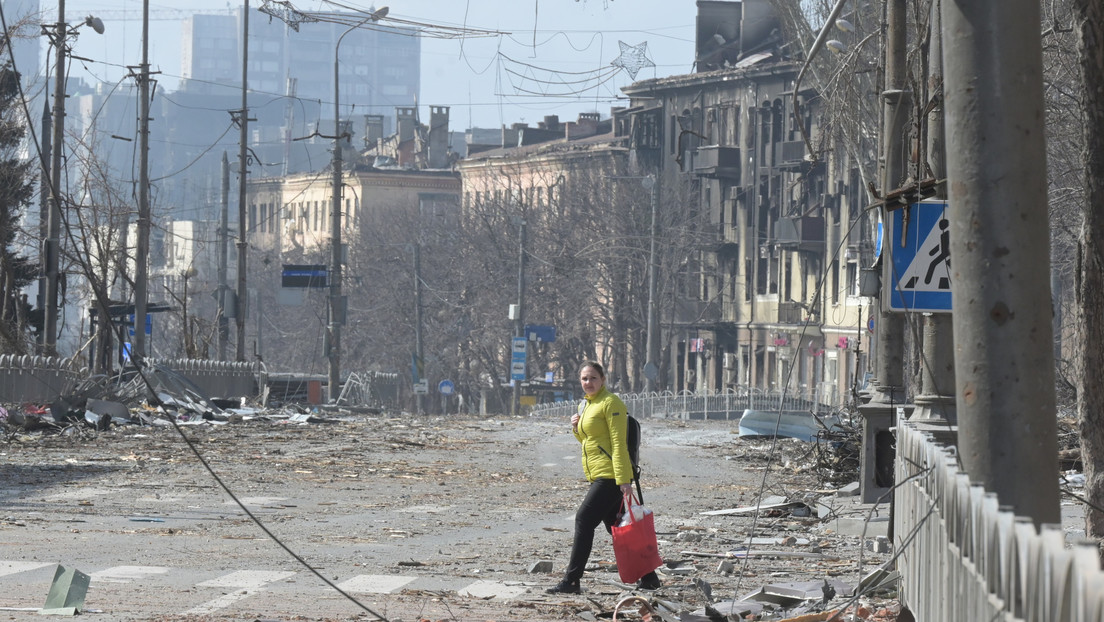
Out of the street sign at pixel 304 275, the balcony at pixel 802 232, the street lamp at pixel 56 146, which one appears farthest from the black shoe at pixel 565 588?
the balcony at pixel 802 232

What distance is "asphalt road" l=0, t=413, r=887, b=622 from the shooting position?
1141 cm

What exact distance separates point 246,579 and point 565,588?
84.7 inches

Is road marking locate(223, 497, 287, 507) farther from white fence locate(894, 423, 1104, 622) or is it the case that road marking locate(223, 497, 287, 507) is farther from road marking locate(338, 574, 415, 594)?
white fence locate(894, 423, 1104, 622)

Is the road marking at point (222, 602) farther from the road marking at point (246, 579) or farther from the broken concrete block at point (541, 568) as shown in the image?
the broken concrete block at point (541, 568)

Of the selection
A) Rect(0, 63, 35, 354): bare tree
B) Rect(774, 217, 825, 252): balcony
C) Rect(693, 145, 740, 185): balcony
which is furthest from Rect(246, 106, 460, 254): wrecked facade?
Rect(0, 63, 35, 354): bare tree

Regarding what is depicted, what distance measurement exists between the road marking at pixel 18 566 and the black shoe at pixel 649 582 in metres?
4.14

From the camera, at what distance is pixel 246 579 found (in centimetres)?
1227

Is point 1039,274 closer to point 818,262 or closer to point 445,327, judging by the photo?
point 818,262

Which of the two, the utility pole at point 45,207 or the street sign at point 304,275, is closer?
the utility pole at point 45,207

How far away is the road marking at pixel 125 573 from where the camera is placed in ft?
39.7

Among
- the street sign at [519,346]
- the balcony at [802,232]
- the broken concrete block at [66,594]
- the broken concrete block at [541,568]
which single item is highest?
the balcony at [802,232]

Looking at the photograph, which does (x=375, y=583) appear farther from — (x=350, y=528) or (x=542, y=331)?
(x=542, y=331)

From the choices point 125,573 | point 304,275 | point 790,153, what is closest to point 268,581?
point 125,573

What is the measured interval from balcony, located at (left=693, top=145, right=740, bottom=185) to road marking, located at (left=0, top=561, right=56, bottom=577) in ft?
221
